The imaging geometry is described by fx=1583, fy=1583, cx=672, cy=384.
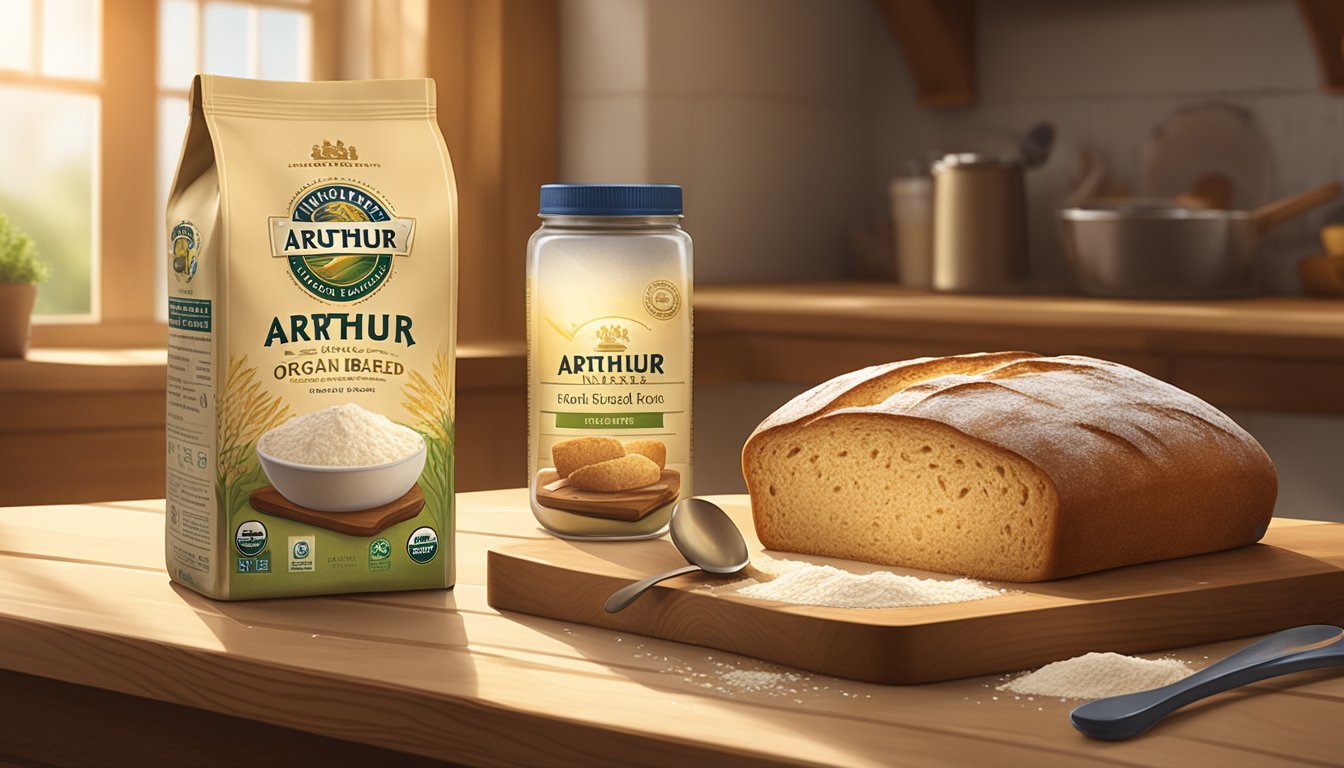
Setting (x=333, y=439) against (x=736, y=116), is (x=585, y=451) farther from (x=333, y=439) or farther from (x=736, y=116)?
(x=736, y=116)

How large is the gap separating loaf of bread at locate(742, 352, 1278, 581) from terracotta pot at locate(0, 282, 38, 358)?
5.87 ft

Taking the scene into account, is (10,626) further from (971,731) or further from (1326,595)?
(1326,595)

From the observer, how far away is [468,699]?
0.69 metres

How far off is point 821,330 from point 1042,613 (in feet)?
6.26

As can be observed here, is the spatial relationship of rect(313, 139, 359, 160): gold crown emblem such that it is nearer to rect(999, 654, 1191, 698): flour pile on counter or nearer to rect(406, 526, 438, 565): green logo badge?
rect(406, 526, 438, 565): green logo badge

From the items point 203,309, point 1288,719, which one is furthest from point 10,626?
point 1288,719

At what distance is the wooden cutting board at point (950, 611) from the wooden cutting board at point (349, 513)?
0.06m

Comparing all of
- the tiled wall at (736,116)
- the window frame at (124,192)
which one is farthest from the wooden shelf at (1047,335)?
the window frame at (124,192)

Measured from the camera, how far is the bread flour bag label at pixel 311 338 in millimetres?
867

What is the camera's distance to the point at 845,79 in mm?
3465

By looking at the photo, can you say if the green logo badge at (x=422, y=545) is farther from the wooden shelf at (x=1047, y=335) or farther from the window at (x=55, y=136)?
the window at (x=55, y=136)

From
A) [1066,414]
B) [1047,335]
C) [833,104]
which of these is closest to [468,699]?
[1066,414]

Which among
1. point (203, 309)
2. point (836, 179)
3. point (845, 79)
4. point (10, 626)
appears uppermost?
point (845, 79)

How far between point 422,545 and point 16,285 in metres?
1.77
